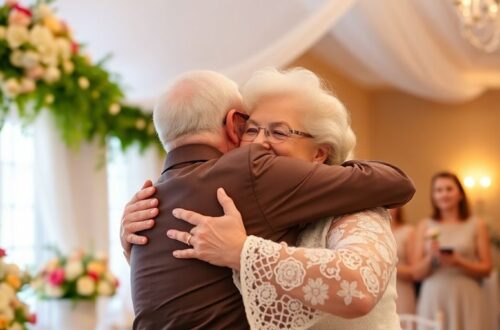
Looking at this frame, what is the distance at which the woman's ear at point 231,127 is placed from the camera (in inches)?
76.0

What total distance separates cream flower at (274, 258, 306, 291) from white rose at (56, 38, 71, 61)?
2.85 m

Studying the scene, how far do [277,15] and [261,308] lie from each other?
3.32m

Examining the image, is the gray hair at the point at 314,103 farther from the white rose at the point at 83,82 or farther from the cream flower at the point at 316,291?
the white rose at the point at 83,82

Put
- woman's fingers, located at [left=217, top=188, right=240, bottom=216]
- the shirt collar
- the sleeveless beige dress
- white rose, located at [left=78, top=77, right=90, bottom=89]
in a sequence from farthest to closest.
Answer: the sleeveless beige dress < white rose, located at [left=78, top=77, right=90, bottom=89] < the shirt collar < woman's fingers, located at [left=217, top=188, right=240, bottom=216]

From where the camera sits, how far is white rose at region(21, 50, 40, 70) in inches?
163

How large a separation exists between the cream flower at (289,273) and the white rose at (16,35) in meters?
2.69

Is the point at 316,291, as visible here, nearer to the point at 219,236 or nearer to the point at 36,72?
the point at 219,236

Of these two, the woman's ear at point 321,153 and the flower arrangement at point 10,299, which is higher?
the woman's ear at point 321,153

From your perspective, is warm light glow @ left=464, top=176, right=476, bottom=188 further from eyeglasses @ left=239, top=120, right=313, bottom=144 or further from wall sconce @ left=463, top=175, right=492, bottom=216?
eyeglasses @ left=239, top=120, right=313, bottom=144

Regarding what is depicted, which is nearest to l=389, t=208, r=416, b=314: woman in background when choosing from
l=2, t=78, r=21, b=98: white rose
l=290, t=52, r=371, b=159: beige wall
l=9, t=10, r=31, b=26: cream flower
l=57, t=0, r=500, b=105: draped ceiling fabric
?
l=57, t=0, r=500, b=105: draped ceiling fabric

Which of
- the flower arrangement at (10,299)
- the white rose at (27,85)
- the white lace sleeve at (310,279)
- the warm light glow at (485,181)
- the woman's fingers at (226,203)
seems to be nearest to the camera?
the white lace sleeve at (310,279)

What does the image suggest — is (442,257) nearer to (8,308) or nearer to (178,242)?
(8,308)

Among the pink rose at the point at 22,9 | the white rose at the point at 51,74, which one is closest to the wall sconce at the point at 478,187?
the white rose at the point at 51,74

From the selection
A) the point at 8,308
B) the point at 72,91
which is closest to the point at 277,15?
the point at 72,91
